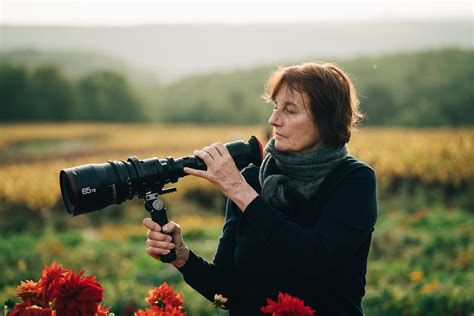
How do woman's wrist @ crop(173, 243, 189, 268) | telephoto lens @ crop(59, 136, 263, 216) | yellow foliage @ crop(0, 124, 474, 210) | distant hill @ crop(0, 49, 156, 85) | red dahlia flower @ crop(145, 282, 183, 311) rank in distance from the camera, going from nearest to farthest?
1. red dahlia flower @ crop(145, 282, 183, 311)
2. telephoto lens @ crop(59, 136, 263, 216)
3. woman's wrist @ crop(173, 243, 189, 268)
4. yellow foliage @ crop(0, 124, 474, 210)
5. distant hill @ crop(0, 49, 156, 85)

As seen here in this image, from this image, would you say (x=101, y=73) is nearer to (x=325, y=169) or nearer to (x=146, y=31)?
(x=146, y=31)

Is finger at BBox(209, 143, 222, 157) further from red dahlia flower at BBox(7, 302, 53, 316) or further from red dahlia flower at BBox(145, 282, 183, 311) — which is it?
red dahlia flower at BBox(7, 302, 53, 316)

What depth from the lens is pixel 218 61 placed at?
4256cm

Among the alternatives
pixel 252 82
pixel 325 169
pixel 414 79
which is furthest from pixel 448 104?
pixel 325 169

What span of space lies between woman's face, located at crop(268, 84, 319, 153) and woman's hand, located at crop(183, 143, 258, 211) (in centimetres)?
22

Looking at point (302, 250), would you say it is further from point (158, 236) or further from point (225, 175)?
point (158, 236)

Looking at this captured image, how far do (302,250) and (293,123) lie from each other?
0.47m

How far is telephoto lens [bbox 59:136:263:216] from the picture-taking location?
2004 mm

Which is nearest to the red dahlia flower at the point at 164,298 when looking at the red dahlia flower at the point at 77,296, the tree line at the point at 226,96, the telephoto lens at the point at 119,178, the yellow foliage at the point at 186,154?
the red dahlia flower at the point at 77,296

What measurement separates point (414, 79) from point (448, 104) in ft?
16.8

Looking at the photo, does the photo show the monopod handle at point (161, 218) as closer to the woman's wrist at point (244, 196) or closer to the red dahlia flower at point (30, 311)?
the woman's wrist at point (244, 196)

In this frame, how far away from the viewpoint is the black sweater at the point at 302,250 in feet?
6.23

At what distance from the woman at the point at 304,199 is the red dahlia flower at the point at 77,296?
582 mm

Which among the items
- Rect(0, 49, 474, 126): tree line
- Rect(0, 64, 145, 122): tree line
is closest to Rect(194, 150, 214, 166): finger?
Rect(0, 49, 474, 126): tree line
